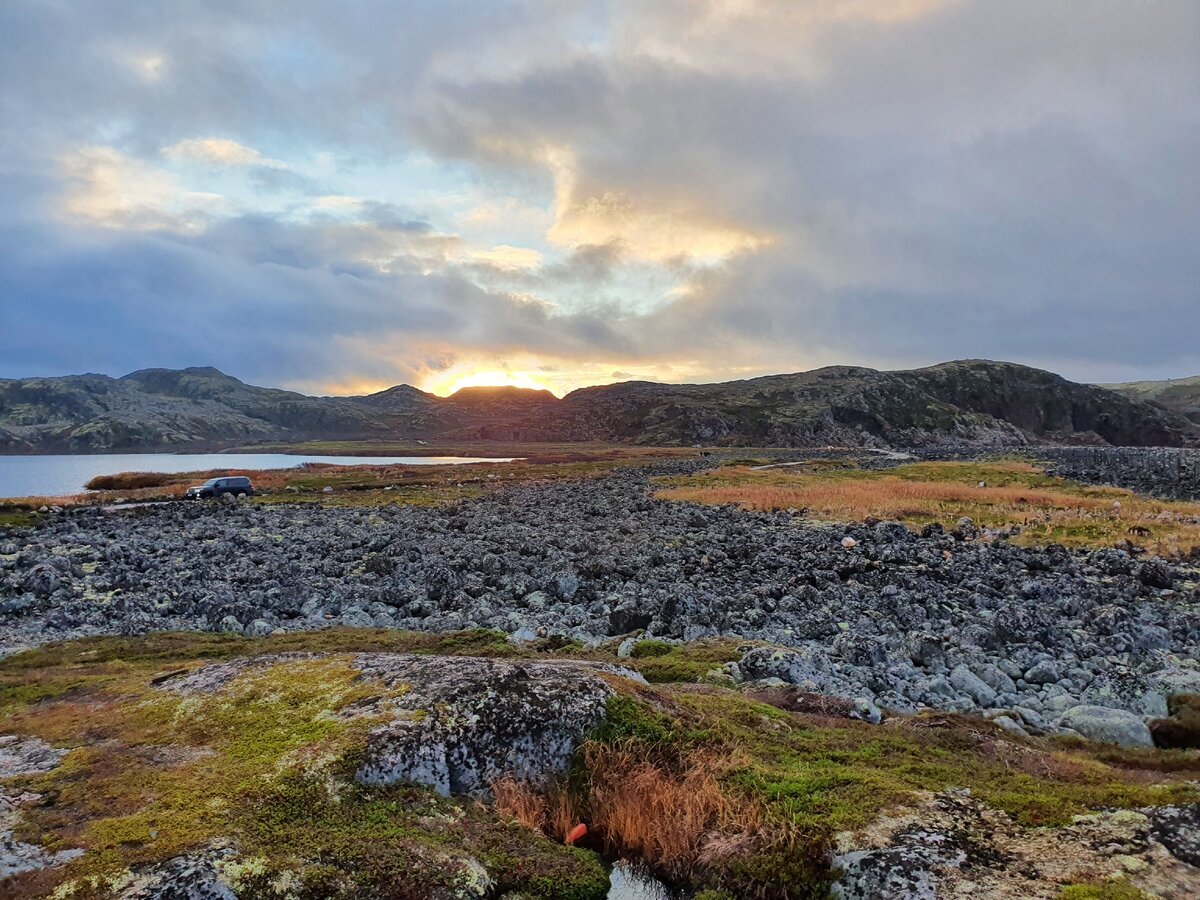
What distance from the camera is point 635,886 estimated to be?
677 cm

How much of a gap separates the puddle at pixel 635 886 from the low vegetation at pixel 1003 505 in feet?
101

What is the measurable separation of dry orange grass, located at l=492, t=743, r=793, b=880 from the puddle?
0.39ft

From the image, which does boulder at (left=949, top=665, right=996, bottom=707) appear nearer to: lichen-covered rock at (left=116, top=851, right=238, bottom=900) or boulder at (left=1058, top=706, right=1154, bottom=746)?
boulder at (left=1058, top=706, right=1154, bottom=746)

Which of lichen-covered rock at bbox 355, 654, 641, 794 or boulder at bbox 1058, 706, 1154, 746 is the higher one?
lichen-covered rock at bbox 355, 654, 641, 794

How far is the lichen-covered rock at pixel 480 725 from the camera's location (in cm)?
763

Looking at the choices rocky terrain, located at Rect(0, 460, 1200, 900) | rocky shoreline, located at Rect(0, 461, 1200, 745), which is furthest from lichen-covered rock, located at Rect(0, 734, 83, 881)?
rocky shoreline, located at Rect(0, 461, 1200, 745)

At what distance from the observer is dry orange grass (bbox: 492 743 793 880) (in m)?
6.74

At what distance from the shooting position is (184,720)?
28.9 ft

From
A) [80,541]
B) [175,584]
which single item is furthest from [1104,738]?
[80,541]

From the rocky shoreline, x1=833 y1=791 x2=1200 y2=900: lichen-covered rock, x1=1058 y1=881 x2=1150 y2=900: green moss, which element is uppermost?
x1=1058 y1=881 x2=1150 y2=900: green moss

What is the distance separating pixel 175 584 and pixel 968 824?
26321 mm

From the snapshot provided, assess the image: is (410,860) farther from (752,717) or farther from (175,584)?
(175,584)

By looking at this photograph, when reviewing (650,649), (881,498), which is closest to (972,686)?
(650,649)

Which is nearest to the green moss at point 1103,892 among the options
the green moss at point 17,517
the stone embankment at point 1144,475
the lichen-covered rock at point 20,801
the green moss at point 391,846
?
the green moss at point 391,846
